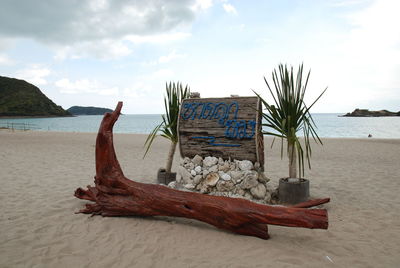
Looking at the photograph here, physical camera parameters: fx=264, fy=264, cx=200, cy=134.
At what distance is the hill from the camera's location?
7938cm

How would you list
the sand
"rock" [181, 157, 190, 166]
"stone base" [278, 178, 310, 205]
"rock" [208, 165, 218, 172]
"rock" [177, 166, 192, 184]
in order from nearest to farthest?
1. the sand
2. "stone base" [278, 178, 310, 205]
3. "rock" [208, 165, 218, 172]
4. "rock" [177, 166, 192, 184]
5. "rock" [181, 157, 190, 166]

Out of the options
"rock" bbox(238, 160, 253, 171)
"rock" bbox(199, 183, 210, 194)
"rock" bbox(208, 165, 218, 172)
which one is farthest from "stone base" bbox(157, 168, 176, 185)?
"rock" bbox(238, 160, 253, 171)

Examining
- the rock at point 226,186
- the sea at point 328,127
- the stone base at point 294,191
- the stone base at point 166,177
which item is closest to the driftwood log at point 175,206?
the rock at point 226,186

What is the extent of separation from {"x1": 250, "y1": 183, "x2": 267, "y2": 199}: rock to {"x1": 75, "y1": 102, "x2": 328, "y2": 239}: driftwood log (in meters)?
1.29

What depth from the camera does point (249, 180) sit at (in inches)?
163

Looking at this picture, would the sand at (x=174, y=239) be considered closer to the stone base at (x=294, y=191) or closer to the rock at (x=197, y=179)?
the stone base at (x=294, y=191)

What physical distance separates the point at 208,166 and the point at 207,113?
901 mm

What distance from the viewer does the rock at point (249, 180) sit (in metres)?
4.14

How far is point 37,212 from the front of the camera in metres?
3.61

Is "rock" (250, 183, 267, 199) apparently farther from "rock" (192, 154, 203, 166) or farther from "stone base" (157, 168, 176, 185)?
"stone base" (157, 168, 176, 185)

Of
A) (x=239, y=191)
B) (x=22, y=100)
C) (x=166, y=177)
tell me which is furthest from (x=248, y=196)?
(x=22, y=100)

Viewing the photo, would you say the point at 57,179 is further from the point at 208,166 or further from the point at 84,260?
the point at 84,260

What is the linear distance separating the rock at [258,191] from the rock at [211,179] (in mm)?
591

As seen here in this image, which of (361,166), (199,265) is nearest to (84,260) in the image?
(199,265)
